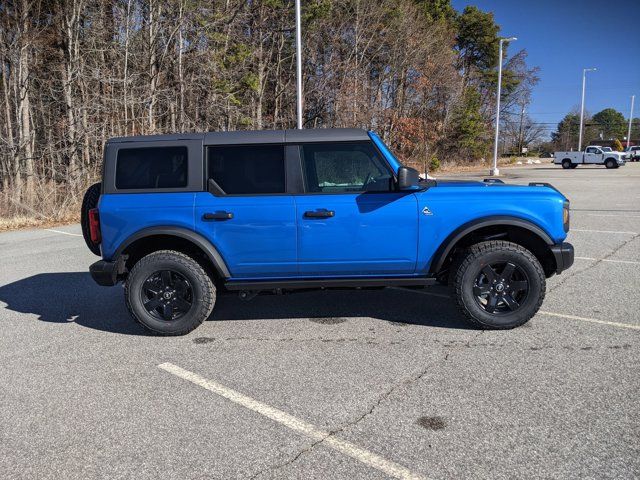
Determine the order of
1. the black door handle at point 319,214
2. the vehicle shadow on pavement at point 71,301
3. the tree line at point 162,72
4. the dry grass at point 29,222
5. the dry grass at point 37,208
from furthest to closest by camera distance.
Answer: the tree line at point 162,72
the dry grass at point 37,208
the dry grass at point 29,222
the vehicle shadow on pavement at point 71,301
the black door handle at point 319,214

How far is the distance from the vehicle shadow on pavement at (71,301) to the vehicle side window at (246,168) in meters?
1.66

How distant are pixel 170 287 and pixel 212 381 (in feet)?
4.19

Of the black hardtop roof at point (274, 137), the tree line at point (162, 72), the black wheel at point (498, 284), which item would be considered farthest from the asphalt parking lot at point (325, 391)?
the tree line at point (162, 72)

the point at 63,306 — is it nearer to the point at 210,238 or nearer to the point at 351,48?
the point at 210,238

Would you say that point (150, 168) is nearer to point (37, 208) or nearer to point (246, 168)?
point (246, 168)

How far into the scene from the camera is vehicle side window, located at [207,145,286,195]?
454 centimetres

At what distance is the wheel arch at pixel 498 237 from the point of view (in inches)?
174

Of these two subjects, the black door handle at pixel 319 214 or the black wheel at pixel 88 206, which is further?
the black wheel at pixel 88 206

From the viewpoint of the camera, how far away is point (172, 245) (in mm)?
4777

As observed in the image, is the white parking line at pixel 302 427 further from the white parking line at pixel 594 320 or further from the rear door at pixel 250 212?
the white parking line at pixel 594 320

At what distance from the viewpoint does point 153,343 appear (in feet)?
14.7

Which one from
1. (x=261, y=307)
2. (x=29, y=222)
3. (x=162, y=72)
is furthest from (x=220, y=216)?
(x=162, y=72)

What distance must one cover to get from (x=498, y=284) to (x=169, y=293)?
2.99m

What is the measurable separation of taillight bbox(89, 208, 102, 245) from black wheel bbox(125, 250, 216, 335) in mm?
449
